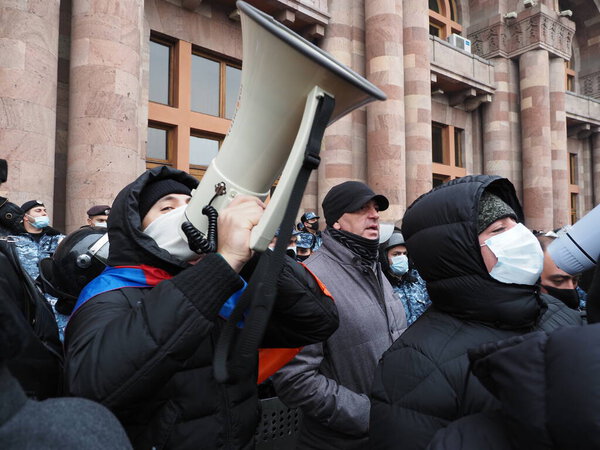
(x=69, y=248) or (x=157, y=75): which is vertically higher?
(x=157, y=75)

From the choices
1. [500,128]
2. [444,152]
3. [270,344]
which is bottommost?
[270,344]

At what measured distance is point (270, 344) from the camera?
5.17ft

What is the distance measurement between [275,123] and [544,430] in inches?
32.9

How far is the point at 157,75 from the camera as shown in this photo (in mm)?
8211

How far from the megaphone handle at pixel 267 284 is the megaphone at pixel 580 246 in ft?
2.06

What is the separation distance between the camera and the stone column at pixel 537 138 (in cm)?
1342

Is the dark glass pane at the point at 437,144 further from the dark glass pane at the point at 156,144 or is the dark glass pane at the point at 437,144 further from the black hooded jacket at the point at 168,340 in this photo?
the black hooded jacket at the point at 168,340

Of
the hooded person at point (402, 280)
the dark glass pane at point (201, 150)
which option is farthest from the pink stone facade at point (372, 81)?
the hooded person at point (402, 280)

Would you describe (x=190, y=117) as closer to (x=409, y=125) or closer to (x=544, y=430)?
(x=409, y=125)

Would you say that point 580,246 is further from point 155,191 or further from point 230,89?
point 230,89

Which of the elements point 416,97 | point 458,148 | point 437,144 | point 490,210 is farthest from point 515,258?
point 458,148

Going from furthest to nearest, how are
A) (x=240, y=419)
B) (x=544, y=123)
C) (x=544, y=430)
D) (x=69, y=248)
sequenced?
(x=544, y=123)
(x=69, y=248)
(x=240, y=419)
(x=544, y=430)

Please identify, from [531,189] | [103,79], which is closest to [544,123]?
[531,189]

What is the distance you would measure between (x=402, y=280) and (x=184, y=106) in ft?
18.9
